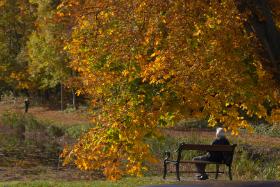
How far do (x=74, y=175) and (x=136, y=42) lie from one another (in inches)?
428

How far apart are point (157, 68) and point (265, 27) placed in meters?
1.98

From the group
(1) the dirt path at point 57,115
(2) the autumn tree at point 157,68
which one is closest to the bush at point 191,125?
(1) the dirt path at point 57,115

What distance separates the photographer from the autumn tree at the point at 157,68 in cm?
1062

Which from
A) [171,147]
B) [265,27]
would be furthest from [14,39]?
[265,27]

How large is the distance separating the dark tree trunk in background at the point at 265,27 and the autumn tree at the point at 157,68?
0.61 ft

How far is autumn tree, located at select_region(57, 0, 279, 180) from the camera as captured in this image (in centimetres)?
1062

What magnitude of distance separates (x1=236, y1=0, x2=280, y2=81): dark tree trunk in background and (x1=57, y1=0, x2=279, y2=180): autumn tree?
18 centimetres

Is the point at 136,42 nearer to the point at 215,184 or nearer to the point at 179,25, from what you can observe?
the point at 179,25

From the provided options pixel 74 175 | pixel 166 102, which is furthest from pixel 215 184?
pixel 74 175

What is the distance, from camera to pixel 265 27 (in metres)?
10.6

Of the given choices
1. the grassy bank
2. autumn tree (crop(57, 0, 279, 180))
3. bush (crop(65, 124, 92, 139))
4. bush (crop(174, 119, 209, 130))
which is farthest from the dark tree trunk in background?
bush (crop(65, 124, 92, 139))

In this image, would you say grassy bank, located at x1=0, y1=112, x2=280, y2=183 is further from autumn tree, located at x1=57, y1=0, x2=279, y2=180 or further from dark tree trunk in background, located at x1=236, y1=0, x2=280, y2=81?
dark tree trunk in background, located at x1=236, y1=0, x2=280, y2=81

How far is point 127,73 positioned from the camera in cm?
1160

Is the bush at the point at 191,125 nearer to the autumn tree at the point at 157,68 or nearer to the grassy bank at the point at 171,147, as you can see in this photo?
the grassy bank at the point at 171,147
